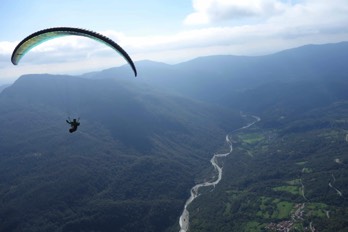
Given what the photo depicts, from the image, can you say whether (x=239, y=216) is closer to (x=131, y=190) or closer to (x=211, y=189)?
(x=211, y=189)

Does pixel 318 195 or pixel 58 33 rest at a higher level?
pixel 58 33

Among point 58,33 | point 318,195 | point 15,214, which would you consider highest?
point 58,33

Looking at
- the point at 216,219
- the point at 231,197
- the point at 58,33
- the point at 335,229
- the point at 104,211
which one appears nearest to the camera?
the point at 58,33

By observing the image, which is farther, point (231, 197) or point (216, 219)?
point (231, 197)

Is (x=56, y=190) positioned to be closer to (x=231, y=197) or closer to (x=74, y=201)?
(x=74, y=201)

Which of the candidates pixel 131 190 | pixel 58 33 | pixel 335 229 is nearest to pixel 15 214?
pixel 131 190

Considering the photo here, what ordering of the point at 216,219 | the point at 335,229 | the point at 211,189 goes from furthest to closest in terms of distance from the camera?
the point at 211,189, the point at 216,219, the point at 335,229

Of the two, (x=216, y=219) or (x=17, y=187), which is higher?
(x=17, y=187)

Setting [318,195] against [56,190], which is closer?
[318,195]

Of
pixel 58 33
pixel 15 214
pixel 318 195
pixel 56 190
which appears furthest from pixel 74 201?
pixel 58 33
